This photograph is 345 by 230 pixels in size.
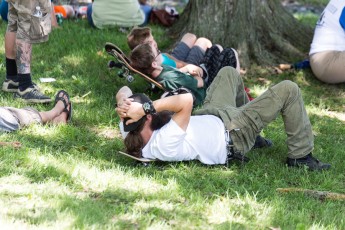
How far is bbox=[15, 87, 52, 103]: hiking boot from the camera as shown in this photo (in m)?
6.23

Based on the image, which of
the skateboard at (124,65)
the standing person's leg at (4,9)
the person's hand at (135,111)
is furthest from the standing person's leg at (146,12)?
the person's hand at (135,111)

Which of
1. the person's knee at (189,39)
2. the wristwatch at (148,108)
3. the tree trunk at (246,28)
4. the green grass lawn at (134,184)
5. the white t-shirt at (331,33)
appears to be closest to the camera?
the green grass lawn at (134,184)

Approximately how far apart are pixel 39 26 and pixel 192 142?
7.22 feet

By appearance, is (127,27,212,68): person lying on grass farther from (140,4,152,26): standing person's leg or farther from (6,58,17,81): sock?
(140,4,152,26): standing person's leg

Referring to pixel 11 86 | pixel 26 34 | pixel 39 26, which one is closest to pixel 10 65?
pixel 11 86

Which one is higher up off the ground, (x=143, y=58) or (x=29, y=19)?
(x=29, y=19)

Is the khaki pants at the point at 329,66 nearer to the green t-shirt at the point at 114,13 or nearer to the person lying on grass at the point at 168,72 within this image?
the person lying on grass at the point at 168,72

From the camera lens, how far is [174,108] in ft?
15.7

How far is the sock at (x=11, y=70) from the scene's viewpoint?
257 inches

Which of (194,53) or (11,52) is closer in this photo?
(11,52)

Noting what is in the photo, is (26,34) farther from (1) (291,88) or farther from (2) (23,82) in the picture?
(1) (291,88)

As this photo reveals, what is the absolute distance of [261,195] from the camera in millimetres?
4539

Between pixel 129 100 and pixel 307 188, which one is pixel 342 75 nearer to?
pixel 307 188

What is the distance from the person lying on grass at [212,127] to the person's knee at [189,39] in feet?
6.84
